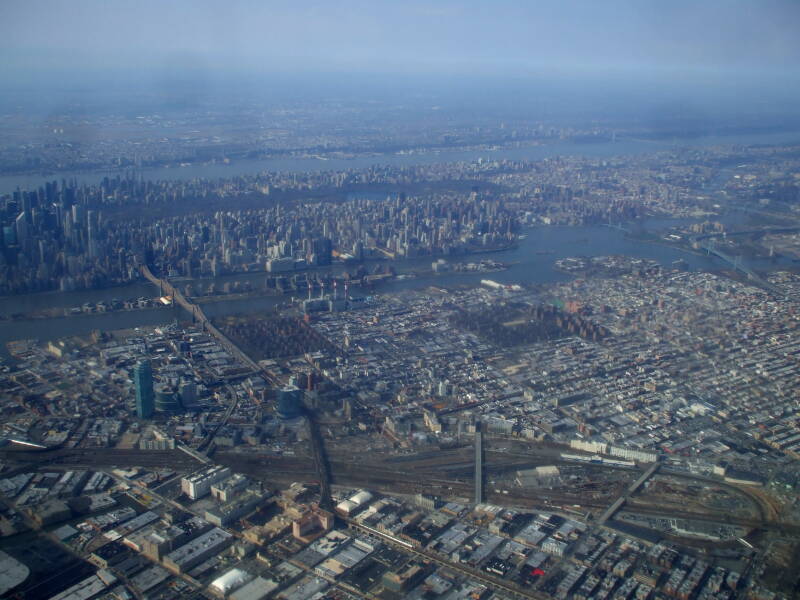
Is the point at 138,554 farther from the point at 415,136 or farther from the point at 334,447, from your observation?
the point at 415,136

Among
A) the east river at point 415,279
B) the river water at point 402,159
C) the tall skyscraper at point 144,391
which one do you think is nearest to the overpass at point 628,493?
the tall skyscraper at point 144,391

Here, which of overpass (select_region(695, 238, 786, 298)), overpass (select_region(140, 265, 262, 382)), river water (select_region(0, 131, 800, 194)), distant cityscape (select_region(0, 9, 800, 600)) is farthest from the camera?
river water (select_region(0, 131, 800, 194))

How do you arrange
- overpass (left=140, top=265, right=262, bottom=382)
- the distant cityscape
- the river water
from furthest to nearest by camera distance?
1. the river water
2. overpass (left=140, top=265, right=262, bottom=382)
3. the distant cityscape

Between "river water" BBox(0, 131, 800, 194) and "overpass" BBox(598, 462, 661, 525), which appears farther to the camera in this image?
"river water" BBox(0, 131, 800, 194)

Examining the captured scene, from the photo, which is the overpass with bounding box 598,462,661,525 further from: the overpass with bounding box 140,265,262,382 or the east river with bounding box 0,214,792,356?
the east river with bounding box 0,214,792,356

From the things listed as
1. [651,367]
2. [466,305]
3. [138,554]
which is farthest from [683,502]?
[466,305]

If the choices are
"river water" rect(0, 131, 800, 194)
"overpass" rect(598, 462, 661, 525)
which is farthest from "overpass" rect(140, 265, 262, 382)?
"river water" rect(0, 131, 800, 194)

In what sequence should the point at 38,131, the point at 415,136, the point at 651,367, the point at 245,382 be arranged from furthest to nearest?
Answer: the point at 415,136 → the point at 38,131 → the point at 651,367 → the point at 245,382

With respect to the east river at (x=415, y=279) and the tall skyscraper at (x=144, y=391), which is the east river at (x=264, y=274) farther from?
the tall skyscraper at (x=144, y=391)

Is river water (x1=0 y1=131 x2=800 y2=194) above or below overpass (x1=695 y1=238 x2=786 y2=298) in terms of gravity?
above
